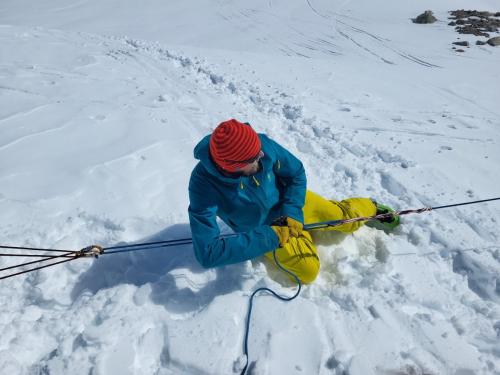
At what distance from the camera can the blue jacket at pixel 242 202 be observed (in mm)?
2418

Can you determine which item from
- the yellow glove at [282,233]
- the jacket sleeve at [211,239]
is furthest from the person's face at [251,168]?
the yellow glove at [282,233]

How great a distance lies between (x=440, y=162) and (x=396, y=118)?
1.25 m

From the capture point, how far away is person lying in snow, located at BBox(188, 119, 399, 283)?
7.36 feet

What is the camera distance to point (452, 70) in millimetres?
7547

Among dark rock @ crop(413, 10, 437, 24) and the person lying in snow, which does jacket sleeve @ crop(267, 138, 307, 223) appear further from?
dark rock @ crop(413, 10, 437, 24)

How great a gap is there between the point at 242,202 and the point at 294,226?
0.39 m

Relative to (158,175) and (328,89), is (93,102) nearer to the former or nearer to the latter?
(158,175)

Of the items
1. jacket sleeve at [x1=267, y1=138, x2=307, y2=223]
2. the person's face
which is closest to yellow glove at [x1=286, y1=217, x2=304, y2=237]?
jacket sleeve at [x1=267, y1=138, x2=307, y2=223]

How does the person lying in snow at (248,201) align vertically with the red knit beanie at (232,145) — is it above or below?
below

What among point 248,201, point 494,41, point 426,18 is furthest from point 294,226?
point 426,18

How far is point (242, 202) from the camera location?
2.67 metres

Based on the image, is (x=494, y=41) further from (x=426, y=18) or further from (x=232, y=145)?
(x=232, y=145)

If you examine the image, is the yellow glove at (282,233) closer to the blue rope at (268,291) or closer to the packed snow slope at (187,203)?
the blue rope at (268,291)

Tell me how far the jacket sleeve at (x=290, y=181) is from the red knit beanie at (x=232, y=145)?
0.52m
